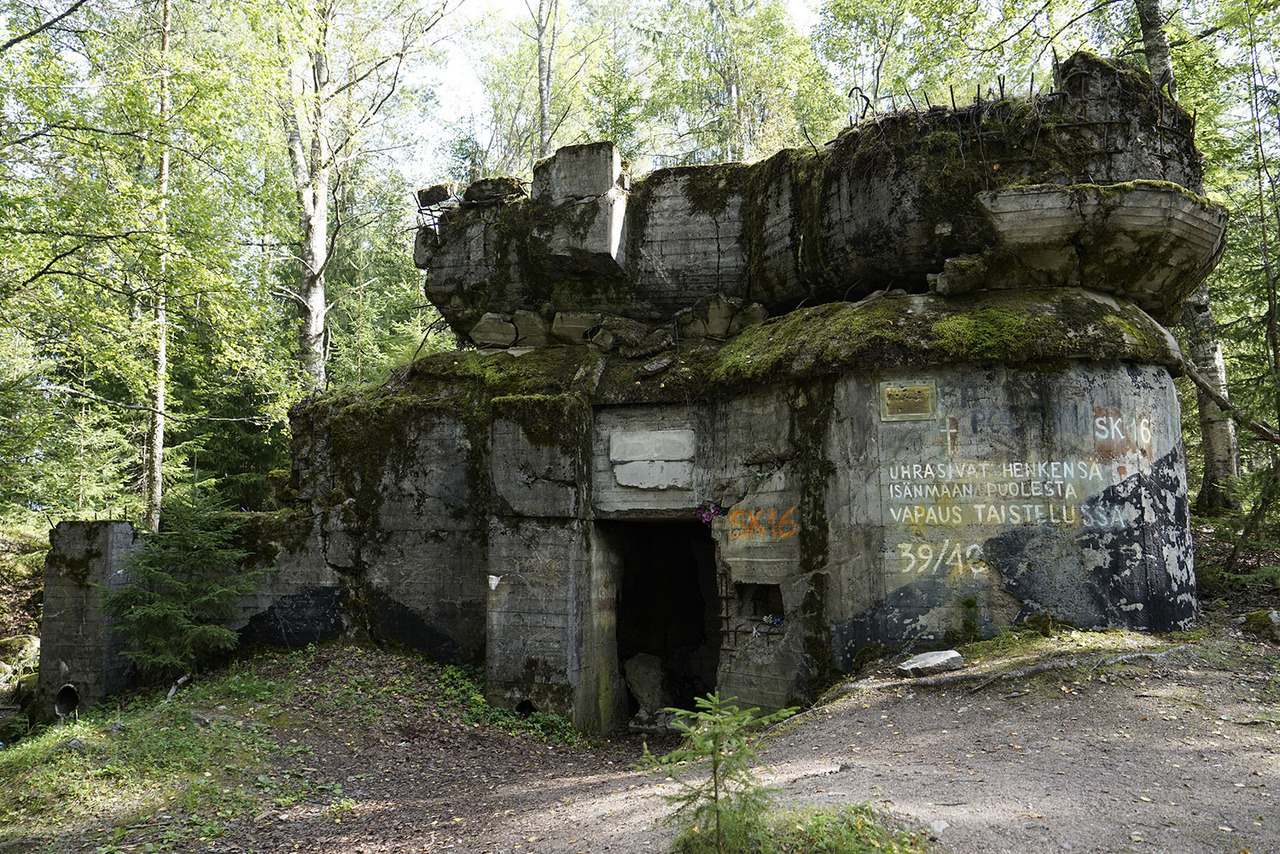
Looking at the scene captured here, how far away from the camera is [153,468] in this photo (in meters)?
14.3

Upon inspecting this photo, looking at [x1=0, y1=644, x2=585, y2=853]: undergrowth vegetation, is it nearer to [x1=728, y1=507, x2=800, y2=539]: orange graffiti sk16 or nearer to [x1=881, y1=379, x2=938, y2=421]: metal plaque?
[x1=728, y1=507, x2=800, y2=539]: orange graffiti sk16

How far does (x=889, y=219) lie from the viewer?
7930 millimetres

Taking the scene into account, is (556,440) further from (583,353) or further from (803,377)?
(803,377)

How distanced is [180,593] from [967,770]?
8.72m

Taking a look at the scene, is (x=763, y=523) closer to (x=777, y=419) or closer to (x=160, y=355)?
(x=777, y=419)

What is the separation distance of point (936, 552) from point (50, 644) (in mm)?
10424

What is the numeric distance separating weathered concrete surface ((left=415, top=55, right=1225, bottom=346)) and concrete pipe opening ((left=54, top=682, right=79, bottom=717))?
6536 millimetres

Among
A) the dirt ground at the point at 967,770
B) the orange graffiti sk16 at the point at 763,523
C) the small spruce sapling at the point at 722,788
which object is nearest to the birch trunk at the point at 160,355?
the dirt ground at the point at 967,770

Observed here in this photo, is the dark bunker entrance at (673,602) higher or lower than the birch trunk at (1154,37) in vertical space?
lower

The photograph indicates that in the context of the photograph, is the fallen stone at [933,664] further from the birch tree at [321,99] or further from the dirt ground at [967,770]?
the birch tree at [321,99]

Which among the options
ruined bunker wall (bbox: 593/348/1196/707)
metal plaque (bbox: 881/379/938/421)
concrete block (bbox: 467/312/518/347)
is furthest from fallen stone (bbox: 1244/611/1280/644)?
concrete block (bbox: 467/312/518/347)

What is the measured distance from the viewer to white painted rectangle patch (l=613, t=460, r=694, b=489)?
28.1 ft

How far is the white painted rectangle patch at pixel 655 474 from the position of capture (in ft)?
28.1

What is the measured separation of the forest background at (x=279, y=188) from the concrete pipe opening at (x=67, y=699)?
282cm
